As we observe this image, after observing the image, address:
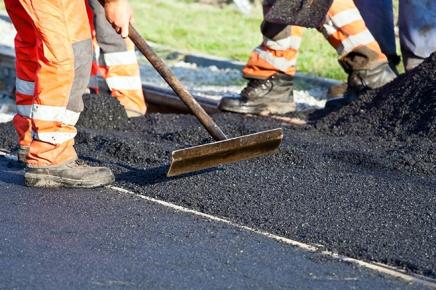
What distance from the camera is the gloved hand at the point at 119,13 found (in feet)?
18.1

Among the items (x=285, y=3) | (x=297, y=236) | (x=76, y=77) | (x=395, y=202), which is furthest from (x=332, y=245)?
(x=285, y=3)

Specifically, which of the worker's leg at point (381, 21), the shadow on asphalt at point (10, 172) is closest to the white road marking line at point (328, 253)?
the shadow on asphalt at point (10, 172)

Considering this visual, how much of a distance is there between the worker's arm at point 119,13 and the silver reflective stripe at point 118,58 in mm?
2089

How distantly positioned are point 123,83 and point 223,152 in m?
2.39

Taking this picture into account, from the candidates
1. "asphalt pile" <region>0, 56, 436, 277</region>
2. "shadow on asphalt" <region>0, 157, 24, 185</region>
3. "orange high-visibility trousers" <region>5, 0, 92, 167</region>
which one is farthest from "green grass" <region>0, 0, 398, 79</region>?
"orange high-visibility trousers" <region>5, 0, 92, 167</region>

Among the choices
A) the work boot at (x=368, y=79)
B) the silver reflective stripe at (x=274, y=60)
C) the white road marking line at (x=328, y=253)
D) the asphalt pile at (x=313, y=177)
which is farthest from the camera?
the silver reflective stripe at (x=274, y=60)

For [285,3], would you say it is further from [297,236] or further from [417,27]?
[297,236]

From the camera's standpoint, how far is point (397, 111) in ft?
23.2

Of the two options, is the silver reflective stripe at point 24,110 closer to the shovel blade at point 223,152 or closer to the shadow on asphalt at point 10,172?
the shadow on asphalt at point 10,172

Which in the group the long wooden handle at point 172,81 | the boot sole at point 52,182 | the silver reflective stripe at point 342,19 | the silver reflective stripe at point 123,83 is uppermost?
the long wooden handle at point 172,81

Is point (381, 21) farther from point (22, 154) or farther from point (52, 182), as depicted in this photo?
point (52, 182)

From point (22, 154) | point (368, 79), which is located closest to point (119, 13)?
point (22, 154)

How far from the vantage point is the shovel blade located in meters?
5.31

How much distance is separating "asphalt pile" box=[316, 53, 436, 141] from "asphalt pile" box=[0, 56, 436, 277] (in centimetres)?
1
